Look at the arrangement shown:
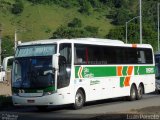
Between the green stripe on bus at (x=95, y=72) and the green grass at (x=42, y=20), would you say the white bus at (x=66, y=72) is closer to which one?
the green stripe on bus at (x=95, y=72)

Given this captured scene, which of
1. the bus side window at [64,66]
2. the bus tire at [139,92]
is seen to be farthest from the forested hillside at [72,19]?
the bus side window at [64,66]

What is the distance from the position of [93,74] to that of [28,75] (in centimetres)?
368

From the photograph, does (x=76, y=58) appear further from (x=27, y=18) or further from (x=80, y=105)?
(x=27, y=18)

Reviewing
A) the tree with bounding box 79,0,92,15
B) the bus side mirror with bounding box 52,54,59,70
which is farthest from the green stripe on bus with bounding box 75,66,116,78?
the tree with bounding box 79,0,92,15

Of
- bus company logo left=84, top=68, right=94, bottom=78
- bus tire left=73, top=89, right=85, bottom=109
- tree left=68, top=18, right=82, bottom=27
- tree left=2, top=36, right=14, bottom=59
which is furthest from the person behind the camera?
tree left=68, top=18, right=82, bottom=27

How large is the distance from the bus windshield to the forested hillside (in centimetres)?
8657

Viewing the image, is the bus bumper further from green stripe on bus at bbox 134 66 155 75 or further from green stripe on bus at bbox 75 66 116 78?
green stripe on bus at bbox 134 66 155 75

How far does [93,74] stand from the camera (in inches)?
1017

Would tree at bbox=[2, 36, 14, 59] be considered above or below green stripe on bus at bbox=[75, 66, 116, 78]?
above

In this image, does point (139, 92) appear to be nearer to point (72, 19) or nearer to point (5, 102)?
point (5, 102)

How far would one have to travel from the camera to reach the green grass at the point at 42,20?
12440cm

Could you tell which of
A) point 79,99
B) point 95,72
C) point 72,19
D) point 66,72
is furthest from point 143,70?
point 72,19

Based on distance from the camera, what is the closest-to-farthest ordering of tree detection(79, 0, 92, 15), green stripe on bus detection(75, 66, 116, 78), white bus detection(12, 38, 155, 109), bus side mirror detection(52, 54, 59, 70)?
1. bus side mirror detection(52, 54, 59, 70)
2. white bus detection(12, 38, 155, 109)
3. green stripe on bus detection(75, 66, 116, 78)
4. tree detection(79, 0, 92, 15)

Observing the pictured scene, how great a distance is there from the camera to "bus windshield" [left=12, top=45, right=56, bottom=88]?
75.8 ft
